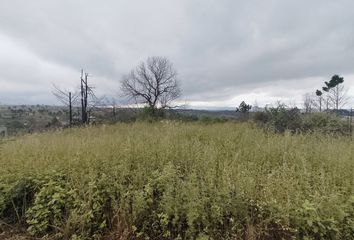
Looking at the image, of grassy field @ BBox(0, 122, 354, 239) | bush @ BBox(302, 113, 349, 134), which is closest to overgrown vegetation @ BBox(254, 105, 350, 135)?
bush @ BBox(302, 113, 349, 134)

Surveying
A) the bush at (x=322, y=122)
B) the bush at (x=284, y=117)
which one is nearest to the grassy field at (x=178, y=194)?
the bush at (x=284, y=117)

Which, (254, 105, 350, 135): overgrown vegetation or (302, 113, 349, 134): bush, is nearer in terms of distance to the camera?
(302, 113, 349, 134): bush

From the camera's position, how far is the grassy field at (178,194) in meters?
2.85

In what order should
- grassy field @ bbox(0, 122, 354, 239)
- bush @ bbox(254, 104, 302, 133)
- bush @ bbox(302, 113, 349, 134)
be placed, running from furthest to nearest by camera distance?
bush @ bbox(254, 104, 302, 133), bush @ bbox(302, 113, 349, 134), grassy field @ bbox(0, 122, 354, 239)

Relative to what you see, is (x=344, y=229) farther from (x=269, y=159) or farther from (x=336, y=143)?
Result: (x=336, y=143)

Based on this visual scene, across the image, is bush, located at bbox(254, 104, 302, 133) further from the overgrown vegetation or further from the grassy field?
the grassy field

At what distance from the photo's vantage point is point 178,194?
3.21 m

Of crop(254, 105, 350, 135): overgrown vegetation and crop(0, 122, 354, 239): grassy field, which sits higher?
crop(254, 105, 350, 135): overgrown vegetation

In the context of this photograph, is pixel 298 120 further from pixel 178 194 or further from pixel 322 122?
pixel 178 194

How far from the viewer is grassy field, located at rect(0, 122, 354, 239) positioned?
285 centimetres

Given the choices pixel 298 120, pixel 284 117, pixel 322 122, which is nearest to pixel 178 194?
pixel 284 117

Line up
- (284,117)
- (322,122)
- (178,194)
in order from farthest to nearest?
(284,117) < (322,122) < (178,194)

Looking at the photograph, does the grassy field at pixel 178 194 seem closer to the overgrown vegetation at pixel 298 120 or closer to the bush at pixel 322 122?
the overgrown vegetation at pixel 298 120

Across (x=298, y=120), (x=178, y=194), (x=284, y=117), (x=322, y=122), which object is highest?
(x=284, y=117)
